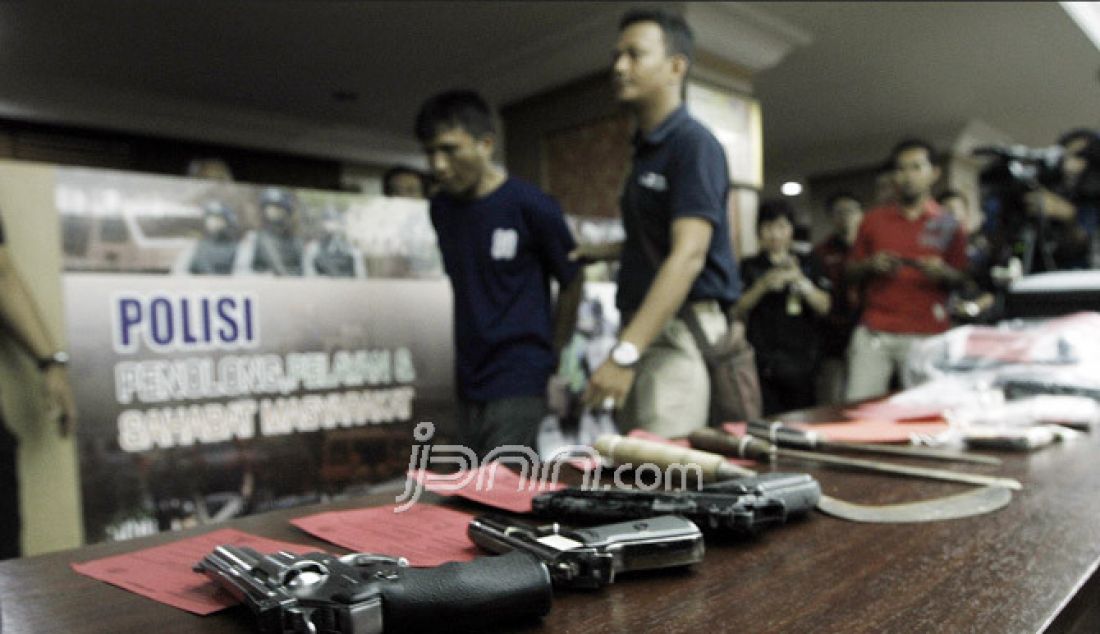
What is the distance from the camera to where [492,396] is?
1.70 m

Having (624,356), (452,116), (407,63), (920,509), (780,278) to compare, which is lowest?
(920,509)

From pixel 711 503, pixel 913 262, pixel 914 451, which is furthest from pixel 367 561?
pixel 913 262

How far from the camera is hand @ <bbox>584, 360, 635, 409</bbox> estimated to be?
118 centimetres

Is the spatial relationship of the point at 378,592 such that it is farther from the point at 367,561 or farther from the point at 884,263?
the point at 884,263

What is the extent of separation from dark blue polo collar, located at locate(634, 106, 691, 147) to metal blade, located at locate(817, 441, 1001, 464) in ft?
2.40

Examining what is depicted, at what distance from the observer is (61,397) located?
1.89 m

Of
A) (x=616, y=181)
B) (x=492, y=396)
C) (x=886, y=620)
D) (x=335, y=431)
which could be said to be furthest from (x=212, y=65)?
(x=886, y=620)

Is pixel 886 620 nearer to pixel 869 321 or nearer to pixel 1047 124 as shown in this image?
pixel 869 321

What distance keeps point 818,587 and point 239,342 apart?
205 centimetres

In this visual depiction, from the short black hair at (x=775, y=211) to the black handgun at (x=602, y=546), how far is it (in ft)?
9.14

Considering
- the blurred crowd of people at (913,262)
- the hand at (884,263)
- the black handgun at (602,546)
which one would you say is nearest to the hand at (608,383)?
the black handgun at (602,546)

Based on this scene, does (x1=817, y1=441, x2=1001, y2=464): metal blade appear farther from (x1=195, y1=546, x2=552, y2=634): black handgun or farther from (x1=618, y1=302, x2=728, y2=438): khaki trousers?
(x1=195, y1=546, x2=552, y2=634): black handgun

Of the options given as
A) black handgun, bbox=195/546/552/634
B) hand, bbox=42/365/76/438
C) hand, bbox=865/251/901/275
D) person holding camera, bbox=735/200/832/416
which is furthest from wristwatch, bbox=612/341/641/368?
hand, bbox=865/251/901/275

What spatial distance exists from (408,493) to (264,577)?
1.07 feet
